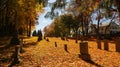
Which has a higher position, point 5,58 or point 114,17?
point 114,17

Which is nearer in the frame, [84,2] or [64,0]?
[64,0]

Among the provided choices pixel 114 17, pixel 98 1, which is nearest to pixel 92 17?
pixel 114 17

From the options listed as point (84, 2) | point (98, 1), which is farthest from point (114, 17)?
point (84, 2)

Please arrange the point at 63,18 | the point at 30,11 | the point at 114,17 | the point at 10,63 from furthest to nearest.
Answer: the point at 63,18
the point at 114,17
the point at 30,11
the point at 10,63

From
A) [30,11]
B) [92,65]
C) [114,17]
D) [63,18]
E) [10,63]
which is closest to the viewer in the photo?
[92,65]

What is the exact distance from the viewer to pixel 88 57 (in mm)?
18484

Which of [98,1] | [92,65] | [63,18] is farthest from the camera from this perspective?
[63,18]

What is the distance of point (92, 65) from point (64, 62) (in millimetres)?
1983

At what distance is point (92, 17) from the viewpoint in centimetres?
6175

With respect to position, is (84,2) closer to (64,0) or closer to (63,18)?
(64,0)

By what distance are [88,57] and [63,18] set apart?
5731 centimetres

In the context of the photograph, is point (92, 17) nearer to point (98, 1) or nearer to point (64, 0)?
point (98, 1)

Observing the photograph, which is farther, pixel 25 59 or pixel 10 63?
pixel 25 59

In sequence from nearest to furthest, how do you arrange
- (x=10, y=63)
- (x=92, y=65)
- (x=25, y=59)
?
(x=92, y=65)
(x=10, y=63)
(x=25, y=59)
